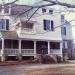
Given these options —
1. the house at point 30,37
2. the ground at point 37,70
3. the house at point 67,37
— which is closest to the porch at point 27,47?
the house at point 30,37

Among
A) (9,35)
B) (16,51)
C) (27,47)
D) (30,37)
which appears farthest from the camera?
(27,47)

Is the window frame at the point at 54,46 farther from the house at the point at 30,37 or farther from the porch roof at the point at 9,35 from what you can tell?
the porch roof at the point at 9,35

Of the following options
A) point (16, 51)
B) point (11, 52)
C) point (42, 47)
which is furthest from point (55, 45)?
point (11, 52)

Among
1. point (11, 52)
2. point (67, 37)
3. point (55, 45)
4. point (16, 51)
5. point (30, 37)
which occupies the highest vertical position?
point (67, 37)

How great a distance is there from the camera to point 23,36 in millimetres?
37969

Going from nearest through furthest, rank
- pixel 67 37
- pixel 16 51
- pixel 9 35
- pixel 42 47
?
pixel 16 51 → pixel 9 35 → pixel 42 47 → pixel 67 37

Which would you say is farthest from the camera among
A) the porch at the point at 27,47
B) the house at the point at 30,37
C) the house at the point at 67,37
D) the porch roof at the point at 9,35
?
the house at the point at 67,37

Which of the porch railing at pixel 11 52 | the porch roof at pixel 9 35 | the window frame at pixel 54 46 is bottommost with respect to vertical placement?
the porch railing at pixel 11 52

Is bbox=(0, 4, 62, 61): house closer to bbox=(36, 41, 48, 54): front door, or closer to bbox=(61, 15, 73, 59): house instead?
bbox=(36, 41, 48, 54): front door

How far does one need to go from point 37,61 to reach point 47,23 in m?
7.60

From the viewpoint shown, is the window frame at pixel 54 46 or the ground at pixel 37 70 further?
the window frame at pixel 54 46

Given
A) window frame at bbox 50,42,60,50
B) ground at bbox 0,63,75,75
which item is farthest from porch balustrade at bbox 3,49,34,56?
ground at bbox 0,63,75,75

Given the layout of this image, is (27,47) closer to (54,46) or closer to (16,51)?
(16,51)

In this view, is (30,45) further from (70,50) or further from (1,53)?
(70,50)
